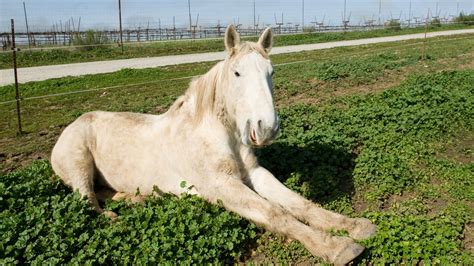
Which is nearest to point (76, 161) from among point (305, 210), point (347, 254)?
point (305, 210)

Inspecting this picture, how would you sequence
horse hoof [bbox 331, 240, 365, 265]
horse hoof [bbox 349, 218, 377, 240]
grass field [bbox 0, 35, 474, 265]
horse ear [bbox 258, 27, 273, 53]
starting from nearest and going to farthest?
horse hoof [bbox 331, 240, 365, 265] < grass field [bbox 0, 35, 474, 265] < horse hoof [bbox 349, 218, 377, 240] < horse ear [bbox 258, 27, 273, 53]

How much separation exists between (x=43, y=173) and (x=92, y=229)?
6.65ft

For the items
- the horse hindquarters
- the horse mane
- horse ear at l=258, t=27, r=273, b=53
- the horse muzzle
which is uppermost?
horse ear at l=258, t=27, r=273, b=53

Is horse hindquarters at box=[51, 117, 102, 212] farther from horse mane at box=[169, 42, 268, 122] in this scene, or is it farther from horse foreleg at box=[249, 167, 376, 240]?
horse foreleg at box=[249, 167, 376, 240]

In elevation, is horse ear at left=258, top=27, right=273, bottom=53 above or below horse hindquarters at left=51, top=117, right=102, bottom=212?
above

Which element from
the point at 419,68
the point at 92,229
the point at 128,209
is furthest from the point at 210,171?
the point at 419,68

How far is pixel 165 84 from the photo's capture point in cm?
1476

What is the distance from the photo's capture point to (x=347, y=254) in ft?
11.5

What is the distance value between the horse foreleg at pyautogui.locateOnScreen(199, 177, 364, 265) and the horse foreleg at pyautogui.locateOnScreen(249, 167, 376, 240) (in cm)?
24

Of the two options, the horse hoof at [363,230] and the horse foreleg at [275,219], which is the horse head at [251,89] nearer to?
the horse foreleg at [275,219]

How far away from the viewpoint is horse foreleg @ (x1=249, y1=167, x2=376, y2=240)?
155 inches

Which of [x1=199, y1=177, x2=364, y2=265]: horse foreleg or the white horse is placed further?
the white horse

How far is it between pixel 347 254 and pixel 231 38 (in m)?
2.40

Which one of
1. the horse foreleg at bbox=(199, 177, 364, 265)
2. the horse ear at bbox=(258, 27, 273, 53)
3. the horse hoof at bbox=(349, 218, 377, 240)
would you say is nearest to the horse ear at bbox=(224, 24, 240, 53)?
the horse ear at bbox=(258, 27, 273, 53)
